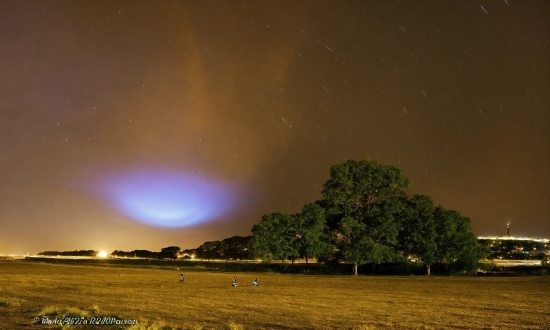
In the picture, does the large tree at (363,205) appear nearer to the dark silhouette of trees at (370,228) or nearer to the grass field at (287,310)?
the dark silhouette of trees at (370,228)

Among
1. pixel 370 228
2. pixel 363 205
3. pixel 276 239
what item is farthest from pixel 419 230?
pixel 276 239

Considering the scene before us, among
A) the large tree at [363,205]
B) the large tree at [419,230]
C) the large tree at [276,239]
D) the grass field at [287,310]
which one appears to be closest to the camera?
the grass field at [287,310]

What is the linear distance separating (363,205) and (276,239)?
15.0 meters

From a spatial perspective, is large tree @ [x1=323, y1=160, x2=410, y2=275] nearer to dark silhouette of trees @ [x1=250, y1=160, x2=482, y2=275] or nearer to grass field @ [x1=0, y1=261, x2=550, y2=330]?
dark silhouette of trees @ [x1=250, y1=160, x2=482, y2=275]

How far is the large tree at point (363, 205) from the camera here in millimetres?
83000

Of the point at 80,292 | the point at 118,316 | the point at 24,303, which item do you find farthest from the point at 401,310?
the point at 80,292

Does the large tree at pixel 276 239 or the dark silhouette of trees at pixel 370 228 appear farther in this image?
the large tree at pixel 276 239

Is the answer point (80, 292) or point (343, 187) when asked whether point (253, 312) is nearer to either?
point (80, 292)

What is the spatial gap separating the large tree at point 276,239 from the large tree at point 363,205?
21.7 feet

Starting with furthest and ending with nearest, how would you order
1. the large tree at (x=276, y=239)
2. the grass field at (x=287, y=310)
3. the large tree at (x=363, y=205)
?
the large tree at (x=276, y=239)
the large tree at (x=363, y=205)
the grass field at (x=287, y=310)

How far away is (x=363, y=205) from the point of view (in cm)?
8794

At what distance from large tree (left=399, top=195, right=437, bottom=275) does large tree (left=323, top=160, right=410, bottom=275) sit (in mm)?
1627

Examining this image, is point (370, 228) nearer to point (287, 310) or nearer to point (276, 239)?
point (276, 239)

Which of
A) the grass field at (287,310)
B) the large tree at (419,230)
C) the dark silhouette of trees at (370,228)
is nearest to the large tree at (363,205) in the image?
the dark silhouette of trees at (370,228)
